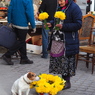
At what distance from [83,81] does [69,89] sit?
657mm

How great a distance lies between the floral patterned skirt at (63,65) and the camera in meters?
4.73

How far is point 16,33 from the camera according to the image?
274 inches

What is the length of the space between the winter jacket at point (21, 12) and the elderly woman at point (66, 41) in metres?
1.98

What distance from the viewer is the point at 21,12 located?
6598mm

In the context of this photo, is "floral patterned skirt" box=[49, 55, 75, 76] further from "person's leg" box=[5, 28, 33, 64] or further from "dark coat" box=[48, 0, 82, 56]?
"person's leg" box=[5, 28, 33, 64]

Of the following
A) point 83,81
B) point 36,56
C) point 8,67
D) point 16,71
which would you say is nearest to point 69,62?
point 83,81

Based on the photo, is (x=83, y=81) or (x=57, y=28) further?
(x=83, y=81)

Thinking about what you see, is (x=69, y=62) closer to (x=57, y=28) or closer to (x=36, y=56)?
(x=57, y=28)

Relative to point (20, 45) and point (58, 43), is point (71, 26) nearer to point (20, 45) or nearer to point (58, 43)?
point (58, 43)

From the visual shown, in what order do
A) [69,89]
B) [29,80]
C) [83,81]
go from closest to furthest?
[29,80], [69,89], [83,81]

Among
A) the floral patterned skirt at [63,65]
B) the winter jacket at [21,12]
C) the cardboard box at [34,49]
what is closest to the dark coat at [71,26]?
the floral patterned skirt at [63,65]

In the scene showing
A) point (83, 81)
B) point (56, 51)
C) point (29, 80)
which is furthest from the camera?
point (83, 81)

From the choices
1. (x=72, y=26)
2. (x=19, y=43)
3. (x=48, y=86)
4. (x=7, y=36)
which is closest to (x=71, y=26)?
(x=72, y=26)

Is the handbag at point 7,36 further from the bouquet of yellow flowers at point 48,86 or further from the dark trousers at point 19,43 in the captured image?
the bouquet of yellow flowers at point 48,86
